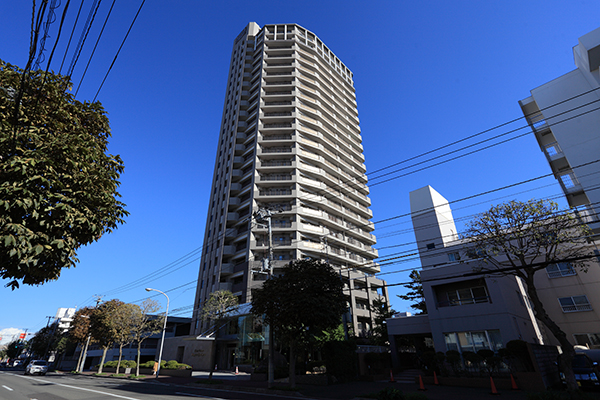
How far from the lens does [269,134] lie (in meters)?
61.3

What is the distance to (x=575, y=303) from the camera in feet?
89.6

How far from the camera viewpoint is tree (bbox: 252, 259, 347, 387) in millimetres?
18297

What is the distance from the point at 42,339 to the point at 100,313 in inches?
2027

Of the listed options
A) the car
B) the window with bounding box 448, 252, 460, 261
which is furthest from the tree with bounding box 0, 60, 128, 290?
the car

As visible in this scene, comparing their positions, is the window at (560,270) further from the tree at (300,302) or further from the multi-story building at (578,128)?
the tree at (300,302)

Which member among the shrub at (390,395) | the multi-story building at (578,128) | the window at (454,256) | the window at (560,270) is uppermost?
the multi-story building at (578,128)

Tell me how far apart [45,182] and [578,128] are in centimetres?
4839

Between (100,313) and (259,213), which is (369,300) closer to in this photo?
(259,213)

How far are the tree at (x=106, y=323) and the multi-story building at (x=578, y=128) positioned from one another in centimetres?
5277

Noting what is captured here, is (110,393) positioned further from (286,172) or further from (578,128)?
(578,128)

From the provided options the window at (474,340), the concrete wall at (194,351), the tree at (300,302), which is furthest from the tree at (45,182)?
the concrete wall at (194,351)

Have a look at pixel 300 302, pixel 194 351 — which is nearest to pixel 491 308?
pixel 300 302

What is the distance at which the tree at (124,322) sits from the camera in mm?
35938

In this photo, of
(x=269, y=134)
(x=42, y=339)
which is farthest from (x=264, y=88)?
(x=42, y=339)
